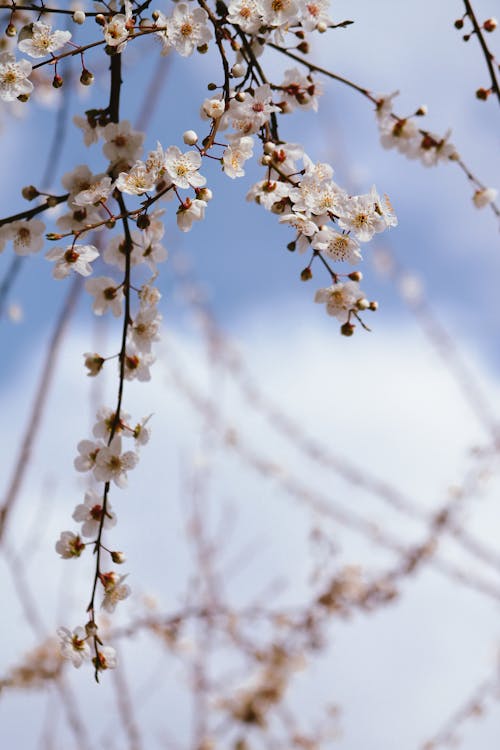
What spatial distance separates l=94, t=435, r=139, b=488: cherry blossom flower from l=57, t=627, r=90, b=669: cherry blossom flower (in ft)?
1.09

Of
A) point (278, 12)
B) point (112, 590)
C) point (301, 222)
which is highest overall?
point (278, 12)

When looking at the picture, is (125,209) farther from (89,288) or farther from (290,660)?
(290,660)

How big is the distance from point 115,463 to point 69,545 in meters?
0.21

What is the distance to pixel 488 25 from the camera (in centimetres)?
179

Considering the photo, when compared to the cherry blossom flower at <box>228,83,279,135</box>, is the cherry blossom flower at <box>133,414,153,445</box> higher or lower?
lower

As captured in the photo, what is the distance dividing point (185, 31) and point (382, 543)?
523cm

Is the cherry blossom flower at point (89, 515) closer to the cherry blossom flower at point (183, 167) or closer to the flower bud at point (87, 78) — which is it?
the cherry blossom flower at point (183, 167)

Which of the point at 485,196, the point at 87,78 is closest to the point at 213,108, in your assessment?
the point at 87,78

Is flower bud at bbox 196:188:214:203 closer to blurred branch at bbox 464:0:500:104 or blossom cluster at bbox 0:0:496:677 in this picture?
blossom cluster at bbox 0:0:496:677

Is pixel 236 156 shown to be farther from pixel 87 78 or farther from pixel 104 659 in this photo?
pixel 104 659

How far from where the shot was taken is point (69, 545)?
1.55 meters

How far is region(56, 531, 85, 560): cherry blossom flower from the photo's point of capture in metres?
1.55

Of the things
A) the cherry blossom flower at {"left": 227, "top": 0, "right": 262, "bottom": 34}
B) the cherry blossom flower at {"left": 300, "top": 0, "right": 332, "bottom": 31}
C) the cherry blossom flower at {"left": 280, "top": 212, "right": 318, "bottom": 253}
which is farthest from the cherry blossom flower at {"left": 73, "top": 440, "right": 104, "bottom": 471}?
the cherry blossom flower at {"left": 300, "top": 0, "right": 332, "bottom": 31}

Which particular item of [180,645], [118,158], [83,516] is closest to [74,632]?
[83,516]
